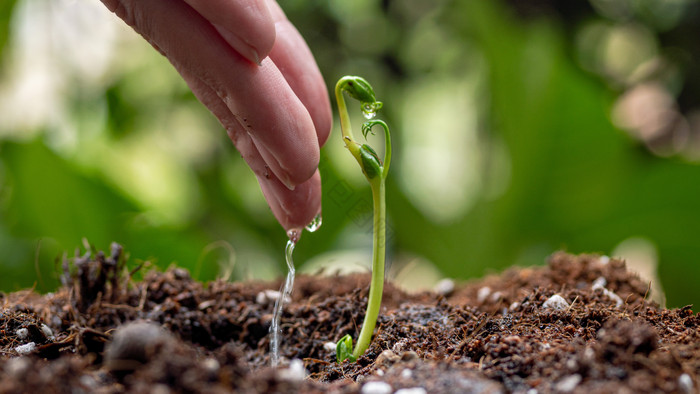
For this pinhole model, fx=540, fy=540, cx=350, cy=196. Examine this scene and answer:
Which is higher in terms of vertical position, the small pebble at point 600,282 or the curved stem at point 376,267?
the small pebble at point 600,282

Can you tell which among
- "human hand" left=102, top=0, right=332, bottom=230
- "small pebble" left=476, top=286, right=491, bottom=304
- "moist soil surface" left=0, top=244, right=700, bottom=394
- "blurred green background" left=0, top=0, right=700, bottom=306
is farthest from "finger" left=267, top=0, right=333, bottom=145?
"blurred green background" left=0, top=0, right=700, bottom=306

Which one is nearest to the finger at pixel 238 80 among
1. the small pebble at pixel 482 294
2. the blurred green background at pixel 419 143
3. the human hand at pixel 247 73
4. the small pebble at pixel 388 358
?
the human hand at pixel 247 73

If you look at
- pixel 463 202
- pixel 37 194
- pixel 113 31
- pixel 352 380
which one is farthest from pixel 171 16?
pixel 113 31

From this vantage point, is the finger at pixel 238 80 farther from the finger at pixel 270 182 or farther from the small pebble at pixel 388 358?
the small pebble at pixel 388 358

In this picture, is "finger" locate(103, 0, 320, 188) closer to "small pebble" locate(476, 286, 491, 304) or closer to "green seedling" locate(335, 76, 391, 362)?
"green seedling" locate(335, 76, 391, 362)

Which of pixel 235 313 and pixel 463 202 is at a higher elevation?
pixel 463 202

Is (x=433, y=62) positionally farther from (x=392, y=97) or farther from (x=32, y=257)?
(x=32, y=257)
